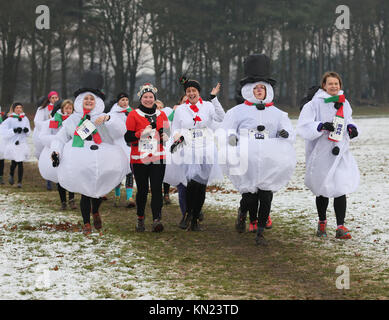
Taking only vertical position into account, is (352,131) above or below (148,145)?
above

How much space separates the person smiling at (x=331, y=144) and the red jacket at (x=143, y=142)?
1.91 m

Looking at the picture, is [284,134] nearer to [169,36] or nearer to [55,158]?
[55,158]

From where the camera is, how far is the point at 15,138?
48.3 ft

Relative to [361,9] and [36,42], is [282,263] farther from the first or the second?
[361,9]

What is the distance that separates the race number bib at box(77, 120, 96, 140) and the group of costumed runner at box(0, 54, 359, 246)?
13 millimetres

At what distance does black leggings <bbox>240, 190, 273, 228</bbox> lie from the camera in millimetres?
7348

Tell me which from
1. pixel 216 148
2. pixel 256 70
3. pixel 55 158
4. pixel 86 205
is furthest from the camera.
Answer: pixel 216 148

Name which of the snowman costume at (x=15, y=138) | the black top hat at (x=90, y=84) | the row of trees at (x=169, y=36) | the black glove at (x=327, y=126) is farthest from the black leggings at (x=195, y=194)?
the row of trees at (x=169, y=36)

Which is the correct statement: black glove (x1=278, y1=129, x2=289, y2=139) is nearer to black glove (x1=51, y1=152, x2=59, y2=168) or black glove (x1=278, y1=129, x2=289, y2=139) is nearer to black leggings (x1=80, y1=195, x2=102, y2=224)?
black leggings (x1=80, y1=195, x2=102, y2=224)

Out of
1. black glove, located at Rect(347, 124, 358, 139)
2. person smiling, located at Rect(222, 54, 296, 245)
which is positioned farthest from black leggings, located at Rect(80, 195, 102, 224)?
black glove, located at Rect(347, 124, 358, 139)

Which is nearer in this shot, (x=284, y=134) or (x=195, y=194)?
(x=284, y=134)

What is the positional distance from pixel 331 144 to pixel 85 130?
10.6 feet

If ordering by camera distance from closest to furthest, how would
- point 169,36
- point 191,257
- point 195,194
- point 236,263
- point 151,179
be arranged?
1. point 236,263
2. point 191,257
3. point 151,179
4. point 195,194
5. point 169,36

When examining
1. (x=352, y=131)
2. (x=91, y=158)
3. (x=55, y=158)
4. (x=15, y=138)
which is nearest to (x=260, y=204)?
(x=352, y=131)
